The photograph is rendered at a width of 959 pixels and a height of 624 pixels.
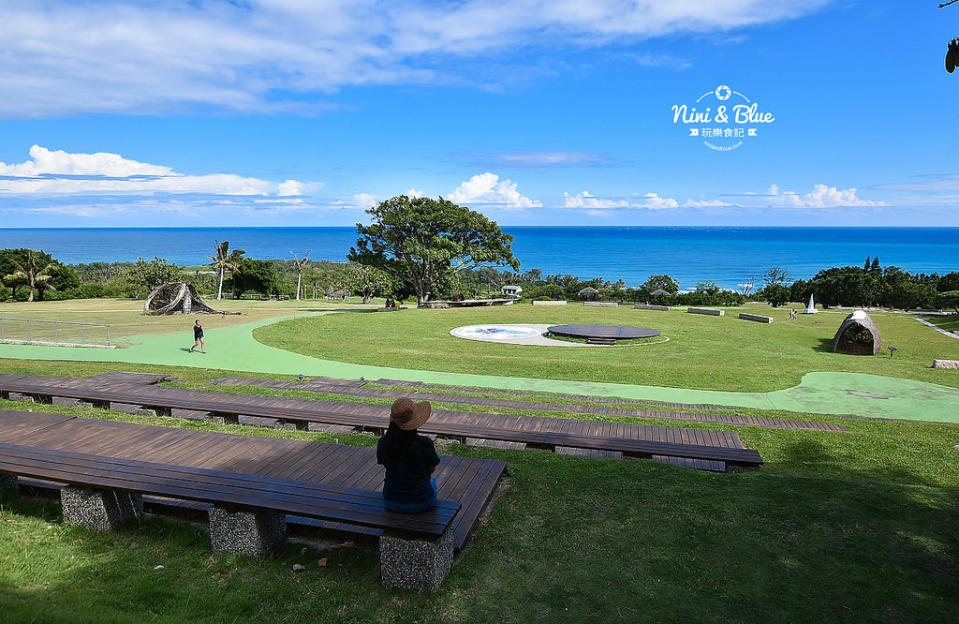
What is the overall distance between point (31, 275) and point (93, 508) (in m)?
54.4

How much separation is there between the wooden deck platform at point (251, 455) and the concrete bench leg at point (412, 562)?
613 millimetres

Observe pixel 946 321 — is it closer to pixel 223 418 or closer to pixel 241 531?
pixel 223 418

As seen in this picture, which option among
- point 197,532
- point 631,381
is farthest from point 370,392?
point 631,381

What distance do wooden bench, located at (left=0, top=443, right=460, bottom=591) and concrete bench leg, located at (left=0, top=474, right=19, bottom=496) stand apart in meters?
0.46

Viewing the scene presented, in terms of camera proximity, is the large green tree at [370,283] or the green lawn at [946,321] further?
the large green tree at [370,283]

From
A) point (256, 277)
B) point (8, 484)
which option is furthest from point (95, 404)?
point (256, 277)

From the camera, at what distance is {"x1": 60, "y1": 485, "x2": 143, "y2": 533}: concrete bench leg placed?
545 centimetres

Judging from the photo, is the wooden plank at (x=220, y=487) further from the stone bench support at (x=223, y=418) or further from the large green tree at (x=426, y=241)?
the large green tree at (x=426, y=241)

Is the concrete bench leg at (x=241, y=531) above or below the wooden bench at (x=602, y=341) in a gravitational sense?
above

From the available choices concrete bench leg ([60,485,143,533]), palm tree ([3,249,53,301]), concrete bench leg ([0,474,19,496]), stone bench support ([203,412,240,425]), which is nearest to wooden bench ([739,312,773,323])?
stone bench support ([203,412,240,425])

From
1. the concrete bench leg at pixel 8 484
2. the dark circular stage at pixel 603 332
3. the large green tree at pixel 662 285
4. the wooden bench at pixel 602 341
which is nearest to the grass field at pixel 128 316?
the dark circular stage at pixel 603 332

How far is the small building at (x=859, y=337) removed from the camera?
81.1 ft

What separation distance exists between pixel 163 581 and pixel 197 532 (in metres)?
0.87

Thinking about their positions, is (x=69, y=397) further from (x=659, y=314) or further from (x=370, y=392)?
(x=659, y=314)
